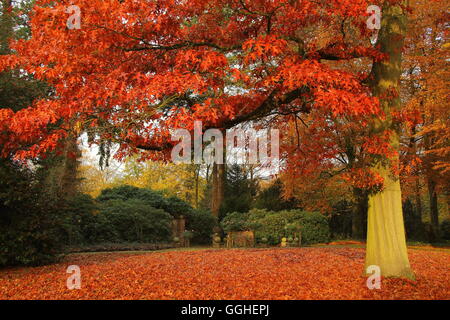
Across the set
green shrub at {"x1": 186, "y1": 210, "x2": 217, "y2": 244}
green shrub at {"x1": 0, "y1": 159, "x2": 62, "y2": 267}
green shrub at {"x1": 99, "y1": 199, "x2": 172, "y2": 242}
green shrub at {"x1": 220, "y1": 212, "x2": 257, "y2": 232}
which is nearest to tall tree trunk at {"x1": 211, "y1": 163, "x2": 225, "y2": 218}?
green shrub at {"x1": 186, "y1": 210, "x2": 217, "y2": 244}

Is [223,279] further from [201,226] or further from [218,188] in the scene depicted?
[218,188]

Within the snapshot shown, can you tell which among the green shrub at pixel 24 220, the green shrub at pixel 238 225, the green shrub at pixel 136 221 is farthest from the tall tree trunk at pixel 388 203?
the green shrub at pixel 136 221

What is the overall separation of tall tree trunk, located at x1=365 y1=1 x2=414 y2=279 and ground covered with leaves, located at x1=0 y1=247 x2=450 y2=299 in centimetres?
39

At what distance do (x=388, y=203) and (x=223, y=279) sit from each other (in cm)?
331

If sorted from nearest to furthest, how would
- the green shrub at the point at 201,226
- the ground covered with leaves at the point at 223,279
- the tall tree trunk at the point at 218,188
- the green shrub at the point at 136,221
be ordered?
1. the ground covered with leaves at the point at 223,279
2. the green shrub at the point at 136,221
3. the green shrub at the point at 201,226
4. the tall tree trunk at the point at 218,188

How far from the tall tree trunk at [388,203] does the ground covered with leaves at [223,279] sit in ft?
1.26

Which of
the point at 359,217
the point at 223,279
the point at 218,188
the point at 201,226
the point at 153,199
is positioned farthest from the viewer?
the point at 218,188

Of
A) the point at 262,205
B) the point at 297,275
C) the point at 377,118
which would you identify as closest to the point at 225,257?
the point at 297,275

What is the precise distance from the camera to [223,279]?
729 cm

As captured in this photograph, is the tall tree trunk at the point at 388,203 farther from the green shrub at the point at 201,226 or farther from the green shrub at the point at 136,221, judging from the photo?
the green shrub at the point at 201,226

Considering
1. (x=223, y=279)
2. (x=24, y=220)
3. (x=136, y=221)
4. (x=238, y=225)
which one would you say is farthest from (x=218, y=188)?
(x=223, y=279)

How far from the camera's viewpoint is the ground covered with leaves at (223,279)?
620 cm

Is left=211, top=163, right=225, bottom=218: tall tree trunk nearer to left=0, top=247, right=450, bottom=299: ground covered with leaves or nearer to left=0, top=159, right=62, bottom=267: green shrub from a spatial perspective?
left=0, top=247, right=450, bottom=299: ground covered with leaves

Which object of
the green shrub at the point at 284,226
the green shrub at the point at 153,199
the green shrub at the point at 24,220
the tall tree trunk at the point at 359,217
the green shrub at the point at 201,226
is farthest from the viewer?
the tall tree trunk at the point at 359,217
